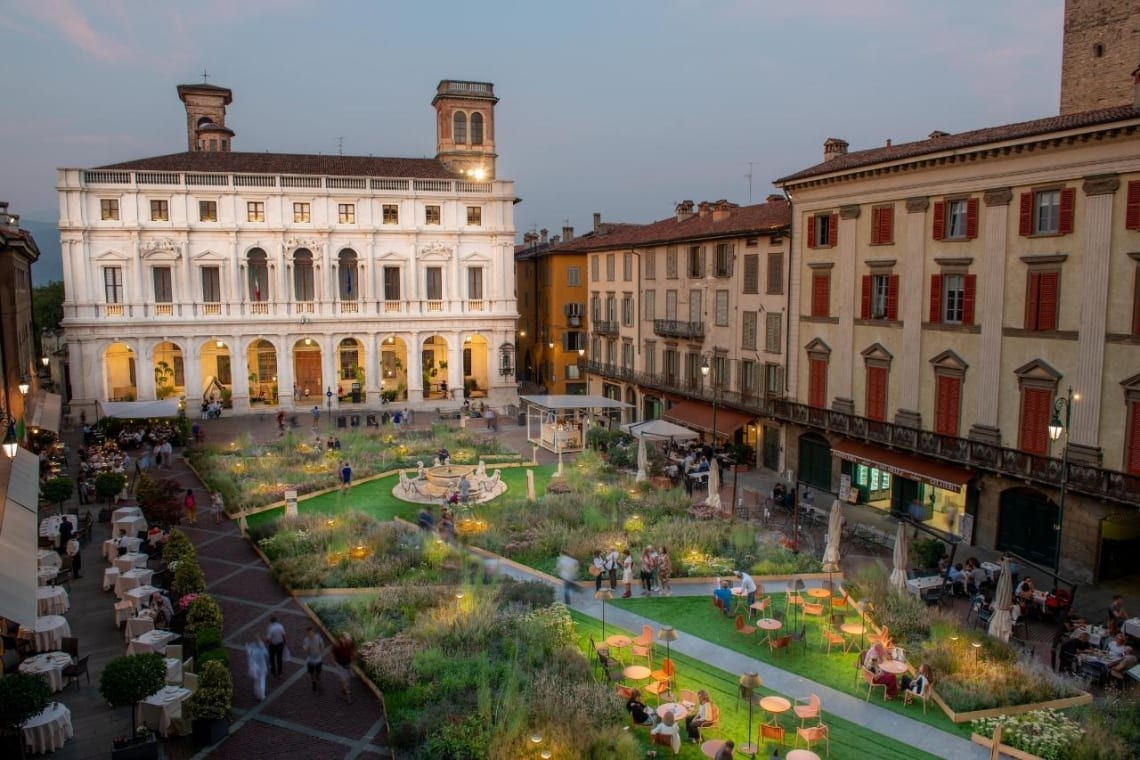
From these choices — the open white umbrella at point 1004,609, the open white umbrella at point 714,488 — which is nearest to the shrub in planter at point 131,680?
the open white umbrella at point 1004,609

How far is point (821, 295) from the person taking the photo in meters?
32.0

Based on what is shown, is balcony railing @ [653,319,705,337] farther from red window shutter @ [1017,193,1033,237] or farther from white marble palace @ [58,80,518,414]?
red window shutter @ [1017,193,1033,237]

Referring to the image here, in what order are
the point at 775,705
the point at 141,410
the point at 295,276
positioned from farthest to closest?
1. the point at 295,276
2. the point at 141,410
3. the point at 775,705

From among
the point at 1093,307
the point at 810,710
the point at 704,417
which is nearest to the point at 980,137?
the point at 1093,307

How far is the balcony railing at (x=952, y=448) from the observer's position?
21141mm

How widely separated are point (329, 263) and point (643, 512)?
105 ft

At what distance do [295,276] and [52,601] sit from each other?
3584cm

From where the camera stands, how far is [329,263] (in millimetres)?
51781

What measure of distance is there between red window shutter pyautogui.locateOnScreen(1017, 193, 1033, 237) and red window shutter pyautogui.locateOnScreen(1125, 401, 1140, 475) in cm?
573

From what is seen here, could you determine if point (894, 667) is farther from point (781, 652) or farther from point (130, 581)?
point (130, 581)

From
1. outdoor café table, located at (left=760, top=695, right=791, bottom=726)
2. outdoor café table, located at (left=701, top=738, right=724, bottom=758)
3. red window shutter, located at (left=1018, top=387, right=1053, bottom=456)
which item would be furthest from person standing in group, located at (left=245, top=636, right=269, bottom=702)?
red window shutter, located at (left=1018, top=387, right=1053, bottom=456)

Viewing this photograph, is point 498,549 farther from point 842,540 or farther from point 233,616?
point 842,540

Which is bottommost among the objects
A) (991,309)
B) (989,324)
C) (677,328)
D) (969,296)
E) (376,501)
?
(376,501)

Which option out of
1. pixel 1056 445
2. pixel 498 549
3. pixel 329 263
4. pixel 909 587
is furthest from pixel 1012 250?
pixel 329 263
